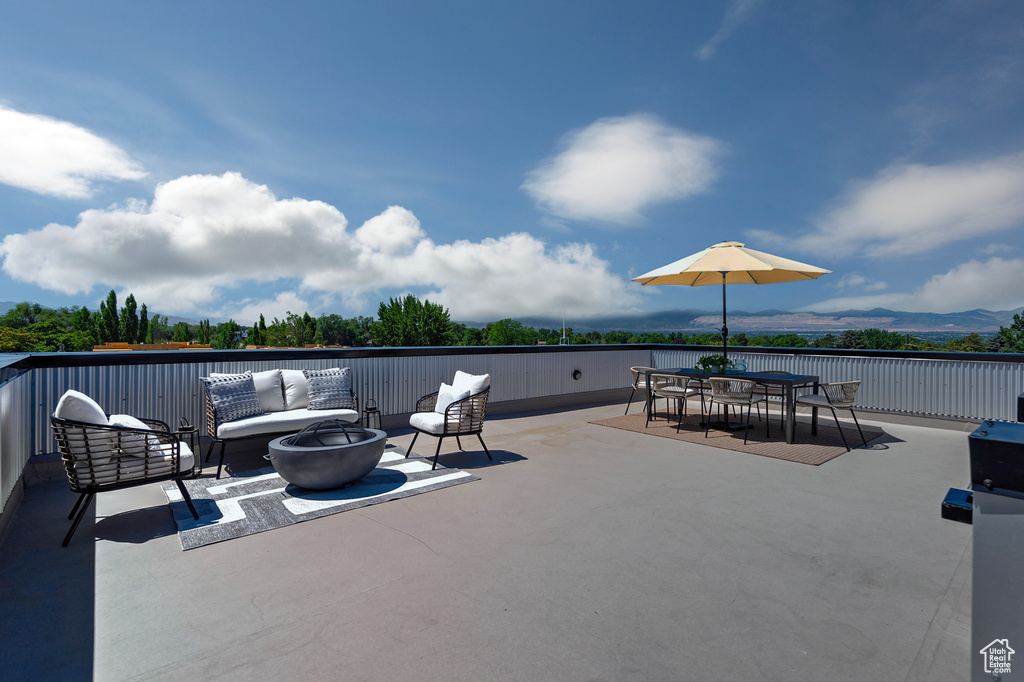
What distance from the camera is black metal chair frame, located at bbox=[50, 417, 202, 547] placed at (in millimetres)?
3020

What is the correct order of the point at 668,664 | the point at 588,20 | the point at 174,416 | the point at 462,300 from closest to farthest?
the point at 668,664
the point at 174,416
the point at 588,20
the point at 462,300

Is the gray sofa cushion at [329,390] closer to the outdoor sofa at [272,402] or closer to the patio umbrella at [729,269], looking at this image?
the outdoor sofa at [272,402]

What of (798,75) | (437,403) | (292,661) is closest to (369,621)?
(292,661)

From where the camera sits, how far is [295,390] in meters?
5.45

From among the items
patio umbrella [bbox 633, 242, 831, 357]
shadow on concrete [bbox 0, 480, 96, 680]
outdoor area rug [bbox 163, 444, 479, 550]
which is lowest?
shadow on concrete [bbox 0, 480, 96, 680]

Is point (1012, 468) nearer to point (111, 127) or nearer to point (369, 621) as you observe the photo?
point (369, 621)

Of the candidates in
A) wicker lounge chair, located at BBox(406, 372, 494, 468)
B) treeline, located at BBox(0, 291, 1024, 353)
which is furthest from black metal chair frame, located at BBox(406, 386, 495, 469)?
treeline, located at BBox(0, 291, 1024, 353)

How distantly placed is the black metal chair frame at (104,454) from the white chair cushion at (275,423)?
112cm

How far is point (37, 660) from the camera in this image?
189 centimetres

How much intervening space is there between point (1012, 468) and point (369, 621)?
2.19m

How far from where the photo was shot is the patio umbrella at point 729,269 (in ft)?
20.2

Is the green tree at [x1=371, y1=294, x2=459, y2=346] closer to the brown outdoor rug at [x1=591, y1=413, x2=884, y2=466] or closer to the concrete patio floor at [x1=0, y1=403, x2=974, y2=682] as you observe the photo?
the brown outdoor rug at [x1=591, y1=413, x2=884, y2=466]

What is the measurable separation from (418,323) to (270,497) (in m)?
69.2

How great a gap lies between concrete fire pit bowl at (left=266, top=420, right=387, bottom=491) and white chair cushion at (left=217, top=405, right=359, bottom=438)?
71 cm
